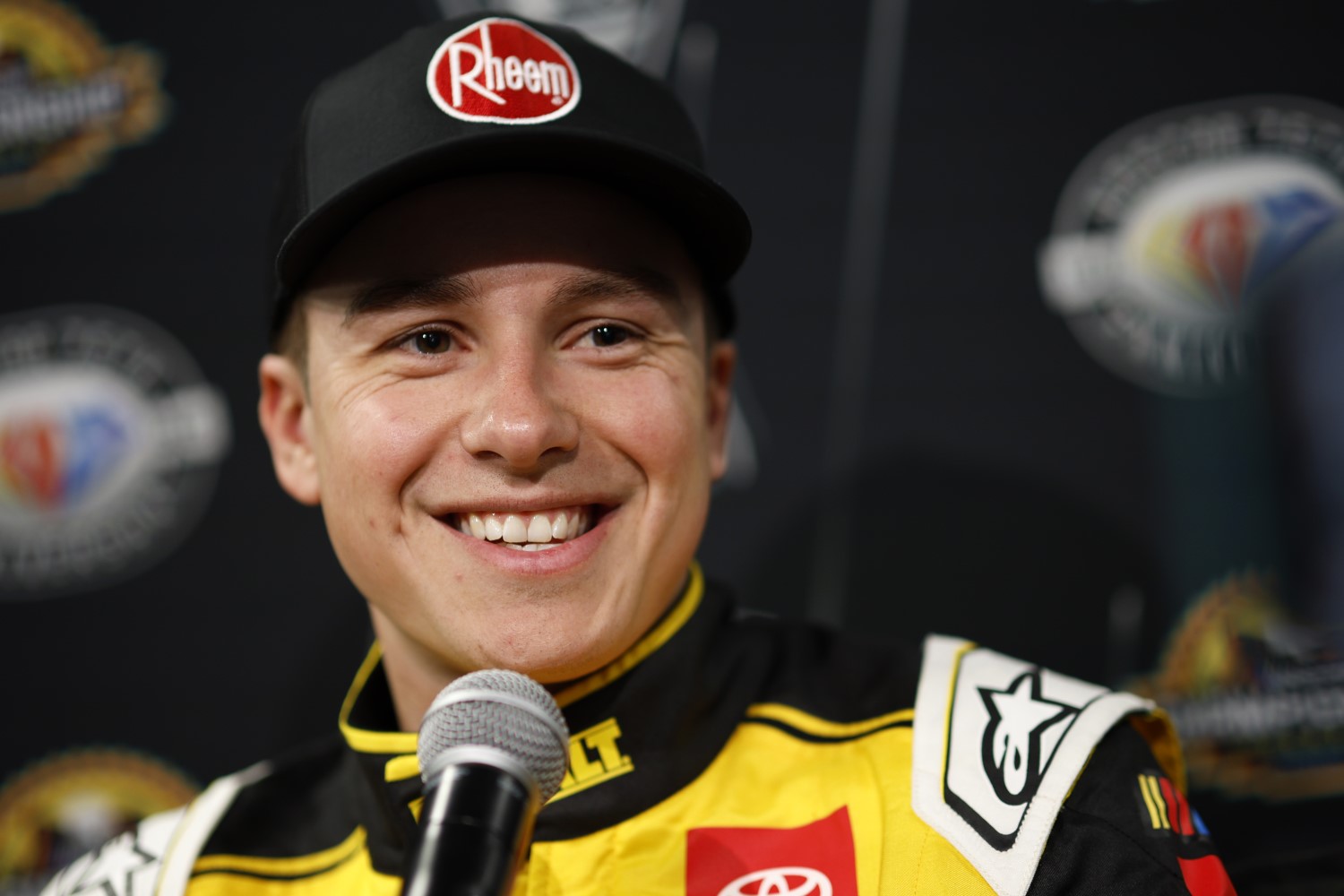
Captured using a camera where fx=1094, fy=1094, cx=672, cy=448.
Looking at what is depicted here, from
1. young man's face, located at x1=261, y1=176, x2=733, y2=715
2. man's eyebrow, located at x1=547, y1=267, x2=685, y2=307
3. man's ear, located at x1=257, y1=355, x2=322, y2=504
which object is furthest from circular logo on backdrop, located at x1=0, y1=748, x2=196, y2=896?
man's eyebrow, located at x1=547, y1=267, x2=685, y2=307

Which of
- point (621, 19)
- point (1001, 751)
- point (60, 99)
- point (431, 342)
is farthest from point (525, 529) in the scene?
point (60, 99)

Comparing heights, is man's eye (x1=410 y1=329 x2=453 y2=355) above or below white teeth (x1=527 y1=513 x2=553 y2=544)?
above

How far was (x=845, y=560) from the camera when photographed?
4.61 feet

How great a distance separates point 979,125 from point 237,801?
46.0 inches

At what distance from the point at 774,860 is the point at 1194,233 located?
965 millimetres

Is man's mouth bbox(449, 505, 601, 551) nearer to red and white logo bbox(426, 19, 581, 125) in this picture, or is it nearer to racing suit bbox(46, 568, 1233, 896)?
racing suit bbox(46, 568, 1233, 896)

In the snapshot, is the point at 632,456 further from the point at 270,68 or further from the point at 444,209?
the point at 270,68

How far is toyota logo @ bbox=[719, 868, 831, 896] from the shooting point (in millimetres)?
822

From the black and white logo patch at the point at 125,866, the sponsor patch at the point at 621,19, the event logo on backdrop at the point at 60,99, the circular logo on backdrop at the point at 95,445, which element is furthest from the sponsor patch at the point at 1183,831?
the event logo on backdrop at the point at 60,99

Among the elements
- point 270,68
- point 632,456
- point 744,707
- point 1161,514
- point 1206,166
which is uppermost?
point 270,68

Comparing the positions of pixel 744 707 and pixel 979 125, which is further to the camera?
pixel 979 125

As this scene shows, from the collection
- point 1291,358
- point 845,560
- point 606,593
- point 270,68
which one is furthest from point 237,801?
point 1291,358

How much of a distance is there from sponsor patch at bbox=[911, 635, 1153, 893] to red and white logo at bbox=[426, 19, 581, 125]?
58 centimetres

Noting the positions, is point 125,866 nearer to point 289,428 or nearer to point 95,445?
point 289,428
